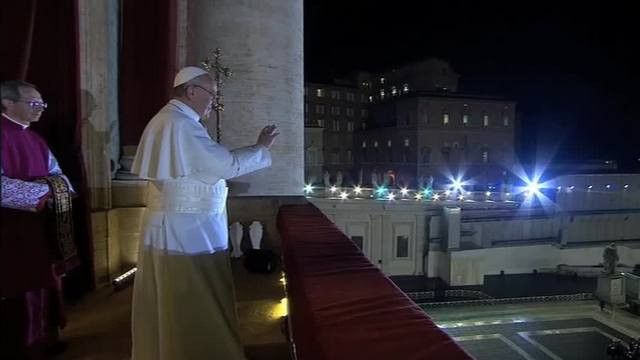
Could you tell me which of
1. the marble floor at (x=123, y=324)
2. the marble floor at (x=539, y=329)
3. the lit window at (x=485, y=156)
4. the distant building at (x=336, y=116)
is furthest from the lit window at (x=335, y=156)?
the marble floor at (x=123, y=324)

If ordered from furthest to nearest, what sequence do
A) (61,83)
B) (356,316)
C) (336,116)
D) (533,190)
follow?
(336,116), (533,190), (61,83), (356,316)

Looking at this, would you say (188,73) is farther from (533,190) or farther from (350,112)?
(350,112)

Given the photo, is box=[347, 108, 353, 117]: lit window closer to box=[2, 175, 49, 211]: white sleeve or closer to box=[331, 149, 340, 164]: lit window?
box=[331, 149, 340, 164]: lit window

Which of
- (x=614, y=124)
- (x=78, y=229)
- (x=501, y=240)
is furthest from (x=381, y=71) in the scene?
(x=78, y=229)

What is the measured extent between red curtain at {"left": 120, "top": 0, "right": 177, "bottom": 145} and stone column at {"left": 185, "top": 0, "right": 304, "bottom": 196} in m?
1.09

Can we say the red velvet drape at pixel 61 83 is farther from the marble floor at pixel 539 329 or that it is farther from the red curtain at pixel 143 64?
the marble floor at pixel 539 329

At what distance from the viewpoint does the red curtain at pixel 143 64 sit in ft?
18.0

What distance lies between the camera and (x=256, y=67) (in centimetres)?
704

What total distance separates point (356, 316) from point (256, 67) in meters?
6.01

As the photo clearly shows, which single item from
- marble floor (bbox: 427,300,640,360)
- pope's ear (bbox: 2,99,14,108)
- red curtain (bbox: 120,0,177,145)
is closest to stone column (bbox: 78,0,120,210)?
red curtain (bbox: 120,0,177,145)

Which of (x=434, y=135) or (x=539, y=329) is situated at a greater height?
(x=434, y=135)

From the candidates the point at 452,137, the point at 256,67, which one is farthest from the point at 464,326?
the point at 452,137

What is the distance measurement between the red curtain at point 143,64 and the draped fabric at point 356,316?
3.69m

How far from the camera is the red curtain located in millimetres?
5484
